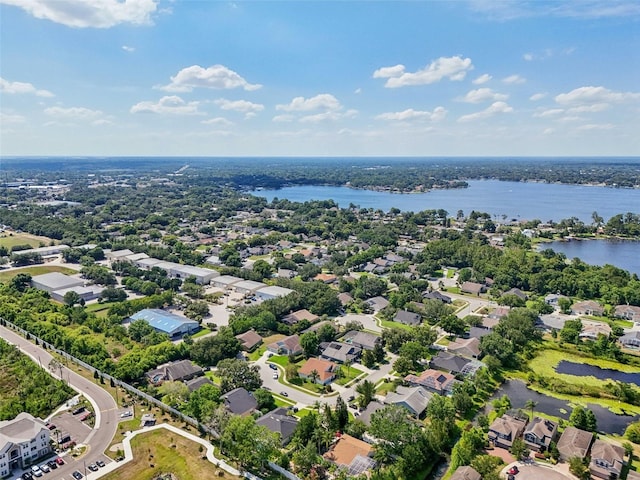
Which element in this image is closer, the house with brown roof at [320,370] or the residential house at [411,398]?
the residential house at [411,398]

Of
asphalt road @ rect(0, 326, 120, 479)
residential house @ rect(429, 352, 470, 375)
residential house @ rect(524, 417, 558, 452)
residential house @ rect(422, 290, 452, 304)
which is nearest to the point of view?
asphalt road @ rect(0, 326, 120, 479)

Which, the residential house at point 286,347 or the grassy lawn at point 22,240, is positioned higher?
the grassy lawn at point 22,240

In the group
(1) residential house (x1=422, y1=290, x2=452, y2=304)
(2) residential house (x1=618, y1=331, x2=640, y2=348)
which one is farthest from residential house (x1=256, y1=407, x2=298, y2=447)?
(2) residential house (x1=618, y1=331, x2=640, y2=348)

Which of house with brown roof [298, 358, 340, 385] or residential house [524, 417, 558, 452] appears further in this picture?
house with brown roof [298, 358, 340, 385]

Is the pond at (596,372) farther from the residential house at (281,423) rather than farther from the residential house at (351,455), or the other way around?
the residential house at (281,423)

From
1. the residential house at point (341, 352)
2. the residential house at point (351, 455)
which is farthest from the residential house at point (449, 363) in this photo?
the residential house at point (351, 455)

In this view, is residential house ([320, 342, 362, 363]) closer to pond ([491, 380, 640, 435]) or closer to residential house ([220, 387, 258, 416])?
residential house ([220, 387, 258, 416])

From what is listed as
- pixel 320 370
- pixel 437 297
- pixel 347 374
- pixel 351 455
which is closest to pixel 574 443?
pixel 351 455

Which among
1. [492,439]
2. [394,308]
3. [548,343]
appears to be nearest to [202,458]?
[492,439]
